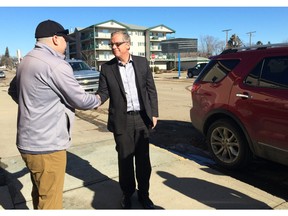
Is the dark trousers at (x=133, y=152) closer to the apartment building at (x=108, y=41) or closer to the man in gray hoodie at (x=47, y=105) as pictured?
the man in gray hoodie at (x=47, y=105)

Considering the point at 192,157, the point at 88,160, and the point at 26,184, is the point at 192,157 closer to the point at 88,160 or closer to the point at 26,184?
the point at 88,160

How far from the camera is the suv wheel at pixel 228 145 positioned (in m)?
4.50

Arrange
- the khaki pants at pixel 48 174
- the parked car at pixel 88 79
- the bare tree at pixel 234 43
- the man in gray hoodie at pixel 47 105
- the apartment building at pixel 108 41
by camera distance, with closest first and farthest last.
Answer: 1. the man in gray hoodie at pixel 47 105
2. the khaki pants at pixel 48 174
3. the parked car at pixel 88 79
4. the bare tree at pixel 234 43
5. the apartment building at pixel 108 41

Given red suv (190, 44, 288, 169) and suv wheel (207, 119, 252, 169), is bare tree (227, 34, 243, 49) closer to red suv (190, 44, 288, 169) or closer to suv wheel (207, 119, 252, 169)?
red suv (190, 44, 288, 169)

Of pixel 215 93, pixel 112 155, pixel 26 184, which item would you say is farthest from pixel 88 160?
pixel 215 93

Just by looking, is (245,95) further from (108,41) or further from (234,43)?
(108,41)

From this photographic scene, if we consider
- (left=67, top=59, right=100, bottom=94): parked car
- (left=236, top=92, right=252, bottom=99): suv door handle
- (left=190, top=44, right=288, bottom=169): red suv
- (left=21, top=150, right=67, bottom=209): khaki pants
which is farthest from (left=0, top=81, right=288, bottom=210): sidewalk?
(left=67, top=59, right=100, bottom=94): parked car

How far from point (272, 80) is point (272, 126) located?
0.59m

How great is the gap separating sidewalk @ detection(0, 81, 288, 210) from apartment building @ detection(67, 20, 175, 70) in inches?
2930

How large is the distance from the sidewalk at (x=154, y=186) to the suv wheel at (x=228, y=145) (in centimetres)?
30

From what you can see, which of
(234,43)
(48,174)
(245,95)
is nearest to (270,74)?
(245,95)

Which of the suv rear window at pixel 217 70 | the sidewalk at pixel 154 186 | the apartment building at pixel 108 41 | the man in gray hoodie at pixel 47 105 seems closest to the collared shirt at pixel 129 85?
the man in gray hoodie at pixel 47 105

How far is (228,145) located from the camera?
4.73 metres

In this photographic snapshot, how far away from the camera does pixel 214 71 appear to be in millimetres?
5008
